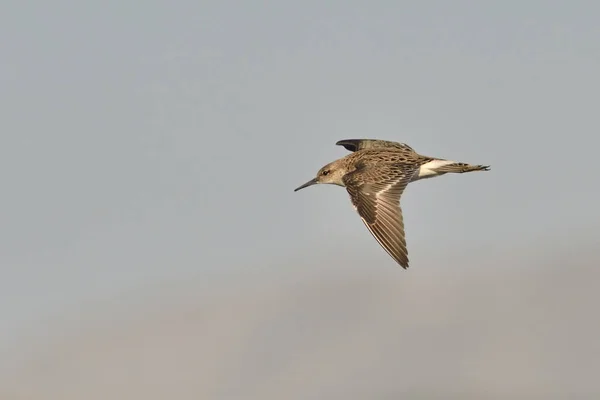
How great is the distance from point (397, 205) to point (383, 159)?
213cm

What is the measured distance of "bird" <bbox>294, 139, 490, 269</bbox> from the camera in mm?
26828

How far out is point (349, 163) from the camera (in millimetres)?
30109

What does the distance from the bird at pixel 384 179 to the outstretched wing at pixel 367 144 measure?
15.4 inches

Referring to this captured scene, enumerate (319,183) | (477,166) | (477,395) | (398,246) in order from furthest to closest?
(477,395) → (319,183) → (477,166) → (398,246)

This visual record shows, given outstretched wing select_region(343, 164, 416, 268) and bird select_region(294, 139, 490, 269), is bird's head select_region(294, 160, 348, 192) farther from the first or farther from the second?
outstretched wing select_region(343, 164, 416, 268)

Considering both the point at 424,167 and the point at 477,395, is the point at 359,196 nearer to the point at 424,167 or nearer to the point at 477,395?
the point at 424,167

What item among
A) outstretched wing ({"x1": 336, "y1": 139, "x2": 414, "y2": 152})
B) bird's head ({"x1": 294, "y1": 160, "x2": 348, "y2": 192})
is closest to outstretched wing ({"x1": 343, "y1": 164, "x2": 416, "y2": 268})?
bird's head ({"x1": 294, "y1": 160, "x2": 348, "y2": 192})

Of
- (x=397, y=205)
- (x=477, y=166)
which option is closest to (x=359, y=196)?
(x=397, y=205)

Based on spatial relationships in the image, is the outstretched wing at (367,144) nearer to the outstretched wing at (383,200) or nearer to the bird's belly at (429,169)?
the bird's belly at (429,169)

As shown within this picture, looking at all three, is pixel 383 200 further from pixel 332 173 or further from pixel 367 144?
pixel 367 144

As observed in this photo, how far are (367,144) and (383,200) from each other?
5024 mm

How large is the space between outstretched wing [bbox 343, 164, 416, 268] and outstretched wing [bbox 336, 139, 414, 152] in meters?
3.18

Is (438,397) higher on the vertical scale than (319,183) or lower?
lower

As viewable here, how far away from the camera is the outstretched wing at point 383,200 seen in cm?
2659
